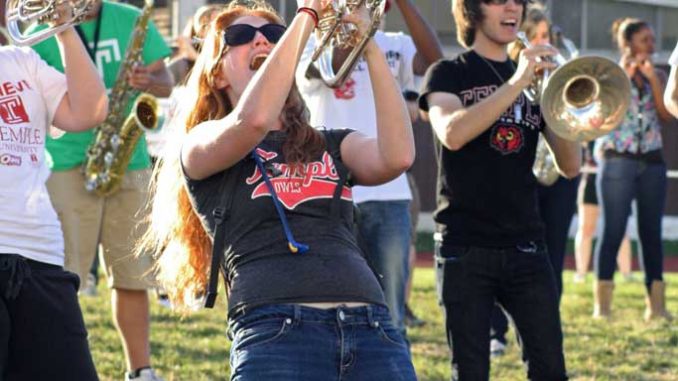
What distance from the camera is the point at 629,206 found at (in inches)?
350

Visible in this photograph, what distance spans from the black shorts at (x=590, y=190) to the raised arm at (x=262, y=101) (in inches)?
331

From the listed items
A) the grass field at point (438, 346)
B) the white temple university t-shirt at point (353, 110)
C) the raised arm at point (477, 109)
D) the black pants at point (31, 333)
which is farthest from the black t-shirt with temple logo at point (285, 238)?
the grass field at point (438, 346)

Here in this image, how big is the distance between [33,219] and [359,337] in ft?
4.21

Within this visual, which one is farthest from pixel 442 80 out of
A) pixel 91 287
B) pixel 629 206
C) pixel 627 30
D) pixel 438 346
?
pixel 91 287

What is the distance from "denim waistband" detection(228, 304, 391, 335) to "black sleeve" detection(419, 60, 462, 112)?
1.81 meters

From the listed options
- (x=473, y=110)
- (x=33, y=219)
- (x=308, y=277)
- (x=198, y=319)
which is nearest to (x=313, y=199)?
(x=308, y=277)

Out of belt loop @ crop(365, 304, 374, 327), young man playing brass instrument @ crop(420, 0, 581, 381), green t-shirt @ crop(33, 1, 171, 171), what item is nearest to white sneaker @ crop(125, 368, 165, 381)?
green t-shirt @ crop(33, 1, 171, 171)

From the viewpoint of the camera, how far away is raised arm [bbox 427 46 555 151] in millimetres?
4785

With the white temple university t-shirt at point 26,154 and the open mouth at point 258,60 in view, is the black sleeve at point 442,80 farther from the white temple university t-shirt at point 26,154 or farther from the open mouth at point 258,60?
the open mouth at point 258,60

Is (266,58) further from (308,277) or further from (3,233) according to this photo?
(3,233)

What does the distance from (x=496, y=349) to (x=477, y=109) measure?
288 centimetres

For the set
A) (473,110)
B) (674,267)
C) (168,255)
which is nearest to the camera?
(168,255)

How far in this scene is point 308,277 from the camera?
3.38 metres

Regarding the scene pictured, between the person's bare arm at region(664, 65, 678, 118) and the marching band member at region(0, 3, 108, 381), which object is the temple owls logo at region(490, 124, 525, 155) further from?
the marching band member at region(0, 3, 108, 381)
